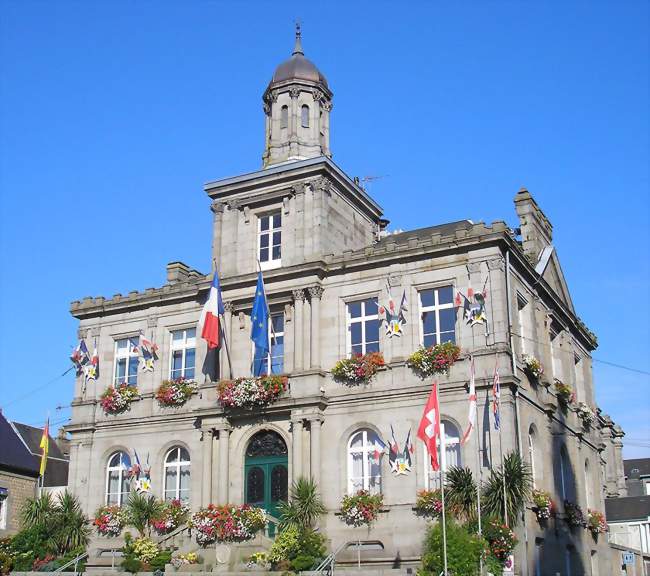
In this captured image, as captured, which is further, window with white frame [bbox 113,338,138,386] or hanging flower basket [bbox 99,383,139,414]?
window with white frame [bbox 113,338,138,386]

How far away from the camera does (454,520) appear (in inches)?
964

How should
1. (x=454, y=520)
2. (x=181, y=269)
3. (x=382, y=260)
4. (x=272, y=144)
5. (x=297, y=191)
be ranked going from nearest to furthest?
1. (x=454, y=520)
2. (x=382, y=260)
3. (x=297, y=191)
4. (x=272, y=144)
5. (x=181, y=269)

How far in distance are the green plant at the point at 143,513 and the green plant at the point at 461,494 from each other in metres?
9.77

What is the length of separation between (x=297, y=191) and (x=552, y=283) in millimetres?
9693

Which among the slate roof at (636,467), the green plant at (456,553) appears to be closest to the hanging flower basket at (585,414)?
the green plant at (456,553)

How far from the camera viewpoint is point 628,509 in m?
39.1

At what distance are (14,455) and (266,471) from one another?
13424 millimetres

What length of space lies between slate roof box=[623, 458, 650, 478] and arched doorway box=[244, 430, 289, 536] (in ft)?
129

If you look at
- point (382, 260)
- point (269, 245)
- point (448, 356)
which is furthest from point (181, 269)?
point (448, 356)

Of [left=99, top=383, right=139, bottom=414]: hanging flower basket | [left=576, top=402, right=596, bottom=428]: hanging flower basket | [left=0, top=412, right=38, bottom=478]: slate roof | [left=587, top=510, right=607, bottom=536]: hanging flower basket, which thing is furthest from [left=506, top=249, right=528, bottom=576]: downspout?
[left=0, top=412, right=38, bottom=478]: slate roof

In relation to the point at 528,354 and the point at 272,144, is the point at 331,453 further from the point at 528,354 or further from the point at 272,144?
the point at 272,144

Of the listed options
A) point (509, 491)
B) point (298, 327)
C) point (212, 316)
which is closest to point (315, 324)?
point (298, 327)

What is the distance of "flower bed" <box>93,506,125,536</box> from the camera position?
97.2ft

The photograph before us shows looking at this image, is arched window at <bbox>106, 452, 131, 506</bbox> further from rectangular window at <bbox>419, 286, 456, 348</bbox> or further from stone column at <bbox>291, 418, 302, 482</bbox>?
rectangular window at <bbox>419, 286, 456, 348</bbox>
